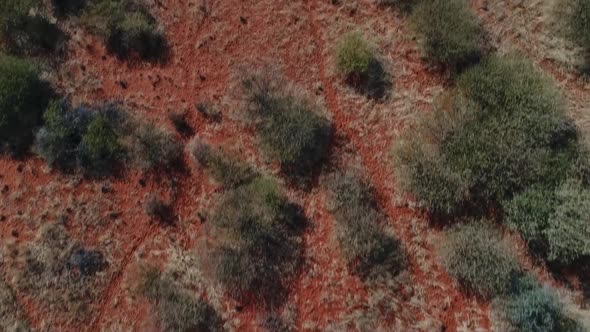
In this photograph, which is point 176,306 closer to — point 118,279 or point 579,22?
point 118,279

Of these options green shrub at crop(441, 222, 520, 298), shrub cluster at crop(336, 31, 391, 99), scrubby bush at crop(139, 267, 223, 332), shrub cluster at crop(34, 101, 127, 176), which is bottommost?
scrubby bush at crop(139, 267, 223, 332)

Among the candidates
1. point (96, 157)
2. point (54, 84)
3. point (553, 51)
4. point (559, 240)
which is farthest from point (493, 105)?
point (54, 84)

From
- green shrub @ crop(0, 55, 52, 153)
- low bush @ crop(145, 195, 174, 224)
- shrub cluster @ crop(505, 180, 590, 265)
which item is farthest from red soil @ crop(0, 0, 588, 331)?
shrub cluster @ crop(505, 180, 590, 265)

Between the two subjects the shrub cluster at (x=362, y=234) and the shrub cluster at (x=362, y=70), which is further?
the shrub cluster at (x=362, y=70)

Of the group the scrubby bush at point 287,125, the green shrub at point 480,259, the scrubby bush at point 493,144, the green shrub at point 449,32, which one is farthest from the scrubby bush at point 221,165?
the green shrub at point 449,32

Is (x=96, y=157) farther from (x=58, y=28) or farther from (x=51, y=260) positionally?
(x=58, y=28)

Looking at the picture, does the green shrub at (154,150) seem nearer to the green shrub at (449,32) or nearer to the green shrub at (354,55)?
the green shrub at (354,55)

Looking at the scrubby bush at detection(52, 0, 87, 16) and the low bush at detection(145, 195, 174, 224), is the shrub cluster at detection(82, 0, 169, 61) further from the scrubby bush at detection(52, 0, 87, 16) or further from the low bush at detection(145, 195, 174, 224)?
the low bush at detection(145, 195, 174, 224)
